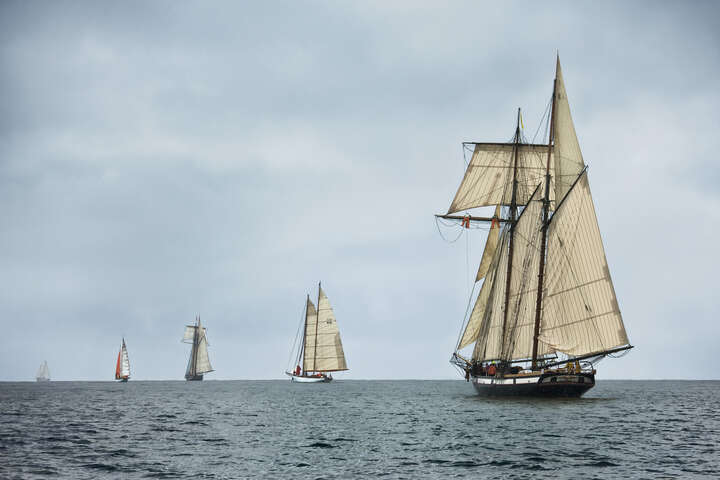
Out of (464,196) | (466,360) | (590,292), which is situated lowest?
(466,360)

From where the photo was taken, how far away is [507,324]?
65188mm

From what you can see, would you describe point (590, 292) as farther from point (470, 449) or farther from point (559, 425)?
point (470, 449)

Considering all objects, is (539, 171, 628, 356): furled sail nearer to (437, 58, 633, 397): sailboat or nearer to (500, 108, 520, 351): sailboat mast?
(437, 58, 633, 397): sailboat

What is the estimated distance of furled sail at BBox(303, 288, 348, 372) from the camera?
128 meters

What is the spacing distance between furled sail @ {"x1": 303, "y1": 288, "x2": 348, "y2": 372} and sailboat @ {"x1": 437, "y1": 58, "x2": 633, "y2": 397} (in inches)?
2205

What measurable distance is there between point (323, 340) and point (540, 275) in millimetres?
78966

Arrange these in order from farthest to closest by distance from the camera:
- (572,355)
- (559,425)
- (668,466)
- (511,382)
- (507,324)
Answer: (507,324) < (511,382) < (572,355) < (559,425) < (668,466)

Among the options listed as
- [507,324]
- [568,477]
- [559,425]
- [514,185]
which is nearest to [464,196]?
[514,185]

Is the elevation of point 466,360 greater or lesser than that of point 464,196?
lesser

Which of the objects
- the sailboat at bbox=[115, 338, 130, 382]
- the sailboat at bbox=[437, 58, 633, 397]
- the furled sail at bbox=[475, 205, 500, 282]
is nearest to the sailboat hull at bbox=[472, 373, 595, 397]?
the sailboat at bbox=[437, 58, 633, 397]

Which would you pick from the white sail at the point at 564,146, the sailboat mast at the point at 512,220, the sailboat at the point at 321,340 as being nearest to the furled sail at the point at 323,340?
the sailboat at the point at 321,340

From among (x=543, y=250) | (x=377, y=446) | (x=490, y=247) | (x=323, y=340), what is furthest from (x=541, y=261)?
(x=323, y=340)

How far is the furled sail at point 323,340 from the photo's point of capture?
421 feet

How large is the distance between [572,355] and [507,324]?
10273mm
